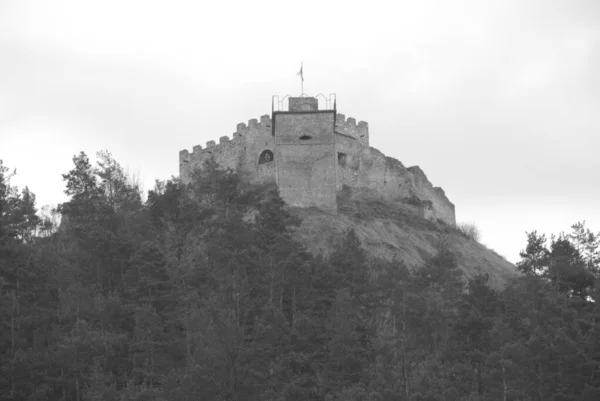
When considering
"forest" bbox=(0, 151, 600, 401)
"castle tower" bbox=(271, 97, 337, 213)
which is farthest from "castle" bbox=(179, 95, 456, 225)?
"forest" bbox=(0, 151, 600, 401)

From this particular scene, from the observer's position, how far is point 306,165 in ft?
186

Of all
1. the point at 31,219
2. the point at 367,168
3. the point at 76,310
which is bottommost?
the point at 76,310

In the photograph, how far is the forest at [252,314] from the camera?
3388cm

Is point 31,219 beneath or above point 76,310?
above

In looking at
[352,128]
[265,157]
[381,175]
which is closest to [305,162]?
[265,157]

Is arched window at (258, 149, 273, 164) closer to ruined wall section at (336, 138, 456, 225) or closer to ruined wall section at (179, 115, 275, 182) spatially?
ruined wall section at (179, 115, 275, 182)

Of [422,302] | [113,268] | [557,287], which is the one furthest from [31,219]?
[557,287]

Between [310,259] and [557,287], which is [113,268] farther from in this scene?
[557,287]

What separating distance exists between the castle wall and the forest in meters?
6.93

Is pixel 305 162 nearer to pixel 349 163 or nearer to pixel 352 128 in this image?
pixel 349 163

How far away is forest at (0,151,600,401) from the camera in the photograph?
111 feet

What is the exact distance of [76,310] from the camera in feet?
131

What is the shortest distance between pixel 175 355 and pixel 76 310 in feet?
15.7

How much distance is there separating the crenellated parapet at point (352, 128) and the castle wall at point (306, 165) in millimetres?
8763
